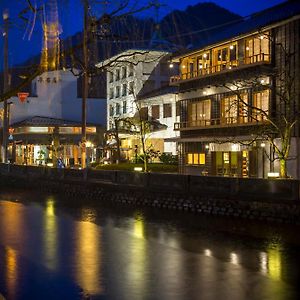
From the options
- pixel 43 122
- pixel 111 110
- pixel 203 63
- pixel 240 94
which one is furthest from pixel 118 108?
pixel 240 94

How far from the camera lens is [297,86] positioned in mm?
31484

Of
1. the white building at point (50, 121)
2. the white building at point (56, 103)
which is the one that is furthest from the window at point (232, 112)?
the white building at point (56, 103)

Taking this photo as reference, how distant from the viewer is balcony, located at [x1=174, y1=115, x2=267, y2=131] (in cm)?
3419

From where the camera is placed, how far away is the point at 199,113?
40.8m

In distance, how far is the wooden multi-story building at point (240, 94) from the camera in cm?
3180

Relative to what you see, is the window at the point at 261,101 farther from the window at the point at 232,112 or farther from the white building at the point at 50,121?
the white building at the point at 50,121

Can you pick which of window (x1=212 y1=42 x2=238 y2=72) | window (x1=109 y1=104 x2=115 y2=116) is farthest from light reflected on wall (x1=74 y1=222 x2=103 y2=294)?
window (x1=109 y1=104 x2=115 y2=116)

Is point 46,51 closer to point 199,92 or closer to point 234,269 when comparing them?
point 234,269

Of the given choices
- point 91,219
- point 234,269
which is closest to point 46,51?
point 234,269

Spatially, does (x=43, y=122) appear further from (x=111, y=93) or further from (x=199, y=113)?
(x=199, y=113)

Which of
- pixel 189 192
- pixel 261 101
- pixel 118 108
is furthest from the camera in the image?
pixel 118 108

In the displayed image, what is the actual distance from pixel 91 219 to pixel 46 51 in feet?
56.9

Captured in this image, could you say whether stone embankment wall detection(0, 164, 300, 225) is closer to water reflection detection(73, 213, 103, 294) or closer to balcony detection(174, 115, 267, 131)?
water reflection detection(73, 213, 103, 294)

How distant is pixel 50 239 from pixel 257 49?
21.6 meters
